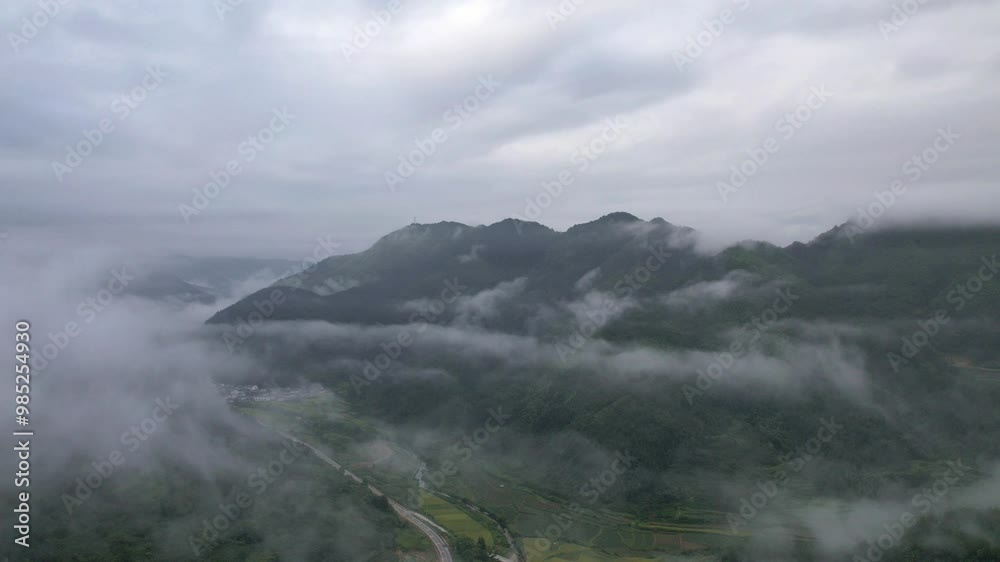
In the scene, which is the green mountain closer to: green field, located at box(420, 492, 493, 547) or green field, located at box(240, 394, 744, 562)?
green field, located at box(240, 394, 744, 562)

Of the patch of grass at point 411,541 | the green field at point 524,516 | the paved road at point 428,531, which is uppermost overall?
the patch of grass at point 411,541

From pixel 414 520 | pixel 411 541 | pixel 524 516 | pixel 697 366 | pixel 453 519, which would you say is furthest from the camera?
pixel 697 366

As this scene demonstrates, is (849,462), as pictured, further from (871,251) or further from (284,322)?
(284,322)

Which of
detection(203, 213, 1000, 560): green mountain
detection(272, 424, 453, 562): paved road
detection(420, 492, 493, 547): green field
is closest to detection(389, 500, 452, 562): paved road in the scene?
detection(272, 424, 453, 562): paved road

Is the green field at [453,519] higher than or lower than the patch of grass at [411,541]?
lower

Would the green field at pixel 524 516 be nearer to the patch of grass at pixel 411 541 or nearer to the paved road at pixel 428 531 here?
the patch of grass at pixel 411 541

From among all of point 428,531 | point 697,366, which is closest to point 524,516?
point 428,531

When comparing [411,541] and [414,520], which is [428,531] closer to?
[414,520]

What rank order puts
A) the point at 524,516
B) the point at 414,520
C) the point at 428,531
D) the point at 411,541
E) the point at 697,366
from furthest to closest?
the point at 697,366 → the point at 524,516 → the point at 414,520 → the point at 428,531 → the point at 411,541

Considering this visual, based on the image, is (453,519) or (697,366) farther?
(697,366)

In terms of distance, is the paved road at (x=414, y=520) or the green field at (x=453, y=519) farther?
the green field at (x=453, y=519)

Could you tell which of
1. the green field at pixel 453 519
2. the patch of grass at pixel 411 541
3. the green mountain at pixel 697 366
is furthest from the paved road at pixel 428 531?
the green mountain at pixel 697 366
